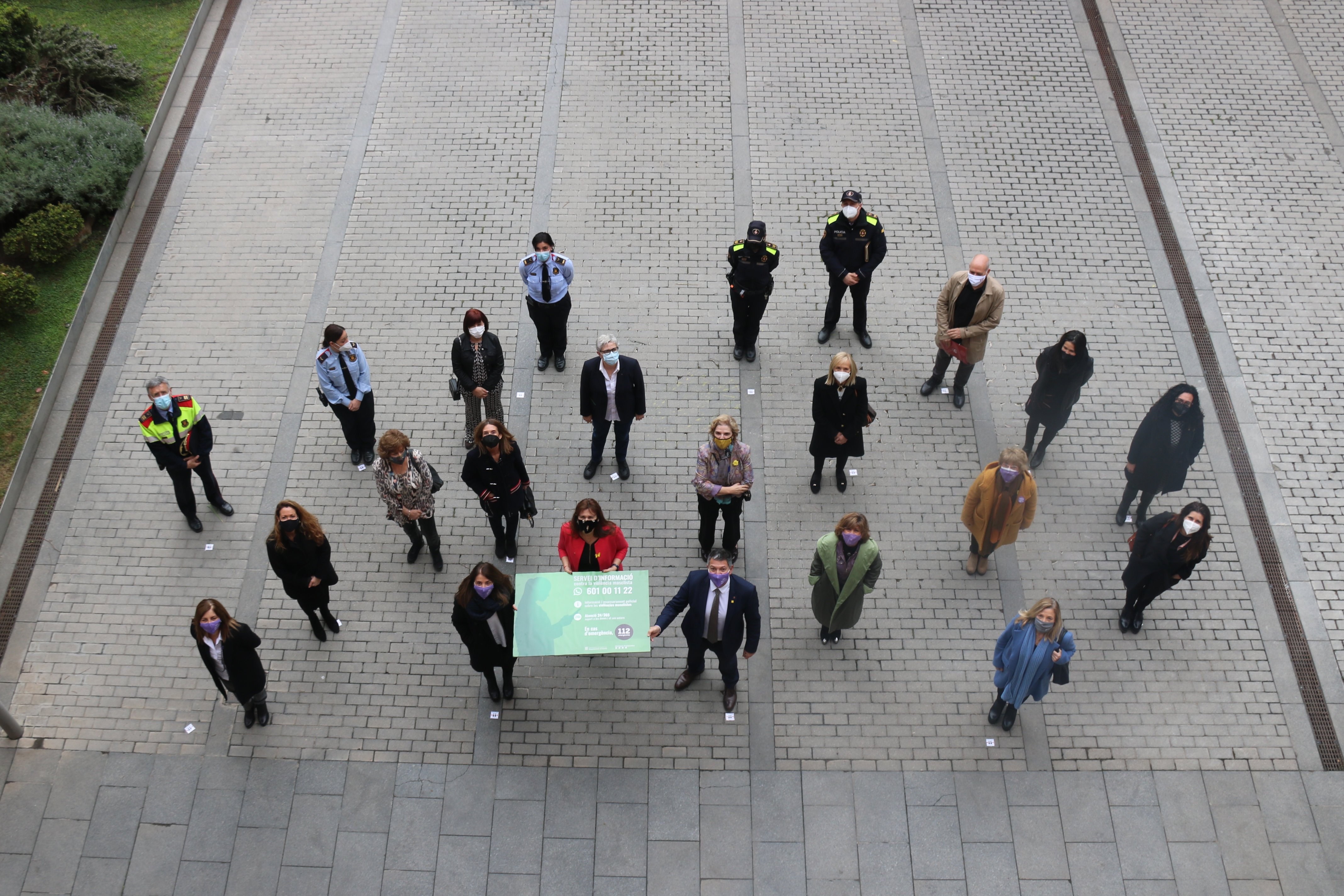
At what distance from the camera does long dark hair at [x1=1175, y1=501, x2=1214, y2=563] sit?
8438 mm

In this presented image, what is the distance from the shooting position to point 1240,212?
42.9ft

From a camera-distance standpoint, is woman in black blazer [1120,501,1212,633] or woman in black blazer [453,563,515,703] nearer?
woman in black blazer [453,563,515,703]

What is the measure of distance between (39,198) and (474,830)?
960 cm

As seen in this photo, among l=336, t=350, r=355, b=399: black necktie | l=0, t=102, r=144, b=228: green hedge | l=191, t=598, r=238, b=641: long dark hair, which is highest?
l=0, t=102, r=144, b=228: green hedge

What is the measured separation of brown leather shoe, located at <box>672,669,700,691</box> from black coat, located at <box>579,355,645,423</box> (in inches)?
95.8

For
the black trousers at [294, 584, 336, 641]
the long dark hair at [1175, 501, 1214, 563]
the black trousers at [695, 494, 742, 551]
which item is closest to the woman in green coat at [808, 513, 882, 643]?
the black trousers at [695, 494, 742, 551]

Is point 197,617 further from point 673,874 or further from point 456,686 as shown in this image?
point 673,874

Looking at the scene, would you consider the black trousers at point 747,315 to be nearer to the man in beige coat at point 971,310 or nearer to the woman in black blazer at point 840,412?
the woman in black blazer at point 840,412

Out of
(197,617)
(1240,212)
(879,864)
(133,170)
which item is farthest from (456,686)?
(1240,212)

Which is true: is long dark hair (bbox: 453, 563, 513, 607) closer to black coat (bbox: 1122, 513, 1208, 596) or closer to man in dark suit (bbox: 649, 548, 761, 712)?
man in dark suit (bbox: 649, 548, 761, 712)

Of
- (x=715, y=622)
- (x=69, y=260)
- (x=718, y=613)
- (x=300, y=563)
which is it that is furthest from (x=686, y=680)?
(x=69, y=260)

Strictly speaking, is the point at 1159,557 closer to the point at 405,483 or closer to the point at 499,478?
the point at 499,478

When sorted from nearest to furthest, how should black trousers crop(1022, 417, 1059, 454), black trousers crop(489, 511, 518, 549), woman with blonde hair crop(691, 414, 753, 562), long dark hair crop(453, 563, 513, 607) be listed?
1. long dark hair crop(453, 563, 513, 607)
2. woman with blonde hair crop(691, 414, 753, 562)
3. black trousers crop(489, 511, 518, 549)
4. black trousers crop(1022, 417, 1059, 454)

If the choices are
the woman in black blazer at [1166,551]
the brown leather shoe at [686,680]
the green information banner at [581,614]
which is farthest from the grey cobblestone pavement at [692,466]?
the green information banner at [581,614]
